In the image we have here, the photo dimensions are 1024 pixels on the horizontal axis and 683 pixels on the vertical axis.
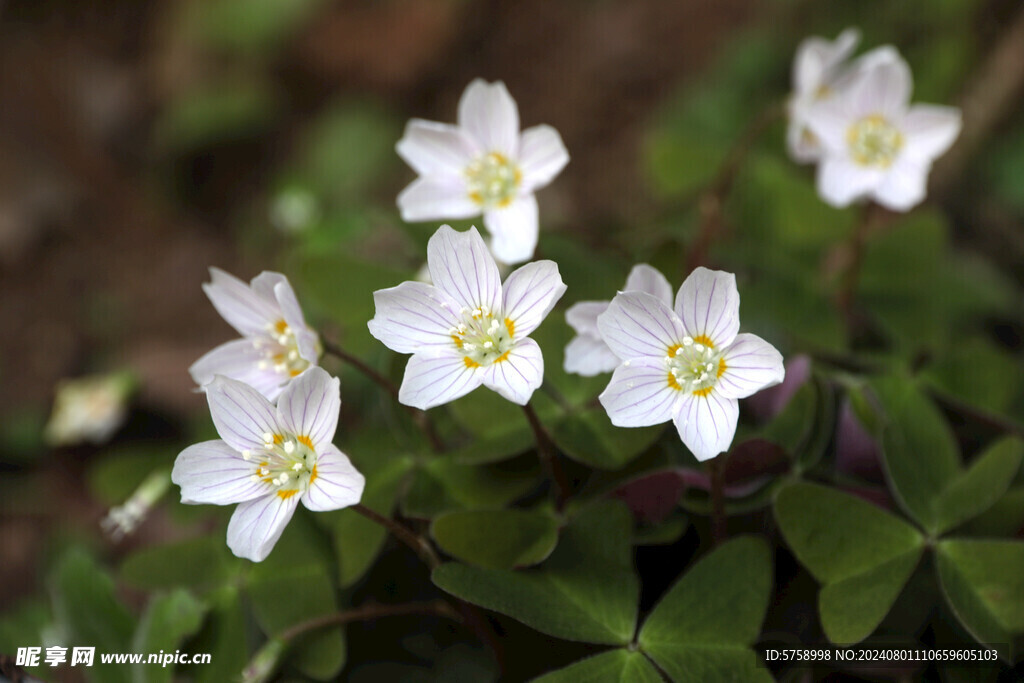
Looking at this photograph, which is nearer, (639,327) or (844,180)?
(639,327)

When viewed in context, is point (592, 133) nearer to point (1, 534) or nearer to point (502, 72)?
point (502, 72)

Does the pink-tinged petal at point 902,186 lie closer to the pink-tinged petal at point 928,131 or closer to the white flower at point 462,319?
the pink-tinged petal at point 928,131

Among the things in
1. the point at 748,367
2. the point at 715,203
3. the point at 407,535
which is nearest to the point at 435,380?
the point at 407,535

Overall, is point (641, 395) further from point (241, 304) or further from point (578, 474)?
point (241, 304)

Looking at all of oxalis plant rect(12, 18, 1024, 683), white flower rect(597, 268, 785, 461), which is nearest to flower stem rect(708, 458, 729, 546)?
oxalis plant rect(12, 18, 1024, 683)

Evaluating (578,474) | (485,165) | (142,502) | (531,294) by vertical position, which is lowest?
(142,502)

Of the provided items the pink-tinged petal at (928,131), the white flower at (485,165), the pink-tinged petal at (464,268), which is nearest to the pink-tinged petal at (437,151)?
the white flower at (485,165)
